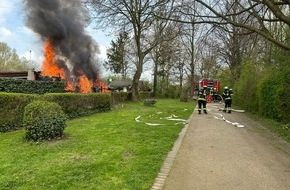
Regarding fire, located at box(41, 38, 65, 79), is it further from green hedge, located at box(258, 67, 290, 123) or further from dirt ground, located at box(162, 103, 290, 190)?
dirt ground, located at box(162, 103, 290, 190)

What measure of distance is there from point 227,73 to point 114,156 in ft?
123

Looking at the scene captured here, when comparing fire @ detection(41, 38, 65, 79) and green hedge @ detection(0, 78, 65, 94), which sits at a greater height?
fire @ detection(41, 38, 65, 79)

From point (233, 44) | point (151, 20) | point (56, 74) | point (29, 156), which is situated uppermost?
point (233, 44)

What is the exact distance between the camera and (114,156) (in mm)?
7242

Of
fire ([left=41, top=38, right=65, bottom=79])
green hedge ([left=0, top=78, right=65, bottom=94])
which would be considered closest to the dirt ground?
green hedge ([left=0, top=78, right=65, bottom=94])

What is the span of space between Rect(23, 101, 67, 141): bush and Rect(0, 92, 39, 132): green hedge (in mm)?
2354

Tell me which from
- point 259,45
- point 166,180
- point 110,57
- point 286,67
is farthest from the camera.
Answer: point 110,57

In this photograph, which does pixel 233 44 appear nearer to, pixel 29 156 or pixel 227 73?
pixel 227 73

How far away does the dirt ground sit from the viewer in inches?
220

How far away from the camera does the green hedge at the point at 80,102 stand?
49.5 ft

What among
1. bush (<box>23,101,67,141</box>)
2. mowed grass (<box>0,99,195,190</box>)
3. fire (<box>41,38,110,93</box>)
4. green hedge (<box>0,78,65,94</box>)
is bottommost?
mowed grass (<box>0,99,195,190</box>)

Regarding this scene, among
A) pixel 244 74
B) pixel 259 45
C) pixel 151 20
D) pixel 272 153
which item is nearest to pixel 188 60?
pixel 259 45

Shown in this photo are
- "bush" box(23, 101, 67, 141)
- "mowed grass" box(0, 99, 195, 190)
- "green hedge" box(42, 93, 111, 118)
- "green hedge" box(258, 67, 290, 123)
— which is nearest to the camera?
"mowed grass" box(0, 99, 195, 190)

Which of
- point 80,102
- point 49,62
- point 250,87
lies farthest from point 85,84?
point 250,87
